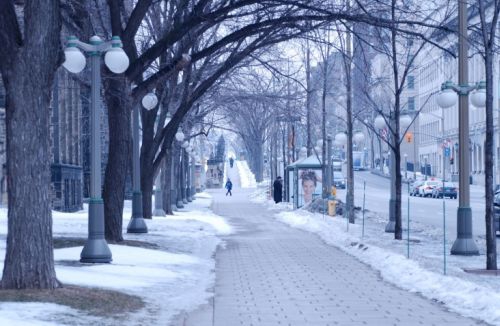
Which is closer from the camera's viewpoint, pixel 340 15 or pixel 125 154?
pixel 340 15

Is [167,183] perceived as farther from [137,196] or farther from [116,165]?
[116,165]

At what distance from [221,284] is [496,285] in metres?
4.32

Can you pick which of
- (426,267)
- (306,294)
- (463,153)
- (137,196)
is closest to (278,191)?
(137,196)

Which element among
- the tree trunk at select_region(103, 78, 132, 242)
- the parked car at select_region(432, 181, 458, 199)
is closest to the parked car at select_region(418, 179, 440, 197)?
the parked car at select_region(432, 181, 458, 199)

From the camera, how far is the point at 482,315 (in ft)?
38.3

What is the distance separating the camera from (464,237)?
2028cm

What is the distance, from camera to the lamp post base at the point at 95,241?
16.9m

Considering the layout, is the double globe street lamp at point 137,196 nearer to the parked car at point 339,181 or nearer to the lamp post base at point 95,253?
the lamp post base at point 95,253

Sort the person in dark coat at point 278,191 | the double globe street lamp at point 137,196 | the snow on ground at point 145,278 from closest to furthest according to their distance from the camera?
the snow on ground at point 145,278 < the double globe street lamp at point 137,196 < the person in dark coat at point 278,191

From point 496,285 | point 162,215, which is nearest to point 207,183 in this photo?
point 162,215

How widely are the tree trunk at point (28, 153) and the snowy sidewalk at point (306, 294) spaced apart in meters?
2.09

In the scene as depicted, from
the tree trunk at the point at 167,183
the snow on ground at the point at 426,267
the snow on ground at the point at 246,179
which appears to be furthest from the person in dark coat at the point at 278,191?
the snow on ground at the point at 246,179

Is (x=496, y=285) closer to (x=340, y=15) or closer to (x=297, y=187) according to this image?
(x=340, y=15)

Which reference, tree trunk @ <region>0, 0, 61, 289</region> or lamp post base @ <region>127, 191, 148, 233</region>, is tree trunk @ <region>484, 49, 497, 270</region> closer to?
tree trunk @ <region>0, 0, 61, 289</region>
